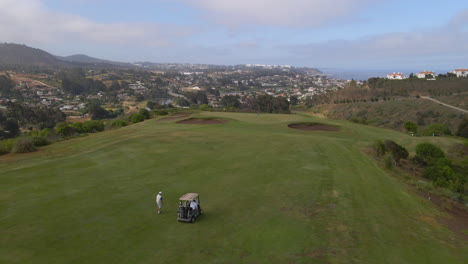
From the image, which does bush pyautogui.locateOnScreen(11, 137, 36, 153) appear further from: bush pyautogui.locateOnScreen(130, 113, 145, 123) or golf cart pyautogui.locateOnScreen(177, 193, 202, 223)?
bush pyautogui.locateOnScreen(130, 113, 145, 123)

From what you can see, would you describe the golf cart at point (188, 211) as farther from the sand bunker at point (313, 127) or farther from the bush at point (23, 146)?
the sand bunker at point (313, 127)

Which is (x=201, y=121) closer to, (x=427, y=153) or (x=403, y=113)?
(x=427, y=153)

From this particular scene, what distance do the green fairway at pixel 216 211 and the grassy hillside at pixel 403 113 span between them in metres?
51.4

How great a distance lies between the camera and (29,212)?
48.0 ft

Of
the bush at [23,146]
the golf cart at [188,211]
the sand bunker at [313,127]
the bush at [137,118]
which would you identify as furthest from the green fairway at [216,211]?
the bush at [137,118]

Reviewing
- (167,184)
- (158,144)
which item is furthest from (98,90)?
(167,184)

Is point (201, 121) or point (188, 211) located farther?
point (201, 121)

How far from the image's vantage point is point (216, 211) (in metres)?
15.8

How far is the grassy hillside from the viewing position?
225 ft

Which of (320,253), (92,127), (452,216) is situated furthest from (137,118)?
(320,253)

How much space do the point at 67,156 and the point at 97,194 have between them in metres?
12.3

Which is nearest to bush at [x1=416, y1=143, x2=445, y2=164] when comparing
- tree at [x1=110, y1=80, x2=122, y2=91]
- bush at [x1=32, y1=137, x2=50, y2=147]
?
bush at [x1=32, y1=137, x2=50, y2=147]

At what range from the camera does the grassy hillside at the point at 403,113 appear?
68688mm

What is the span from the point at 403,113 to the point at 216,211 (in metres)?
78.8
